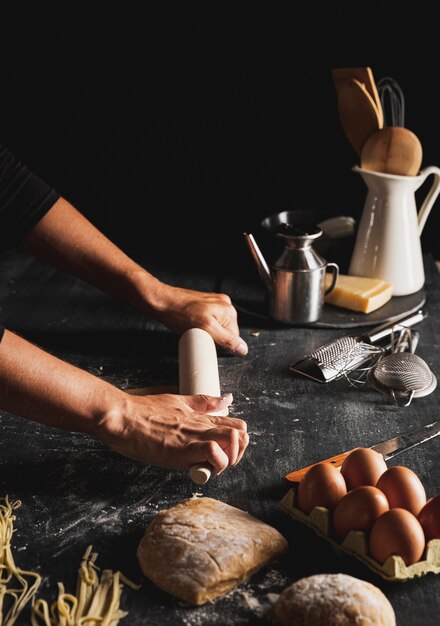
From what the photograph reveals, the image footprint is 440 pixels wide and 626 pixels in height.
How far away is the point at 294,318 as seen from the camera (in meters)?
1.96

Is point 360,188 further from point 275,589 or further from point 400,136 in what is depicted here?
point 275,589

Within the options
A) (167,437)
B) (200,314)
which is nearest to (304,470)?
(167,437)

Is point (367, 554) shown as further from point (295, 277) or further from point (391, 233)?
point (391, 233)

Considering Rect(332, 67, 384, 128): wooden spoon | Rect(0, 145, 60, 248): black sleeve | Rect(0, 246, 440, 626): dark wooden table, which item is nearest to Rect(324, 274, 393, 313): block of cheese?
Rect(0, 246, 440, 626): dark wooden table

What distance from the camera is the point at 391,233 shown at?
2.07 metres

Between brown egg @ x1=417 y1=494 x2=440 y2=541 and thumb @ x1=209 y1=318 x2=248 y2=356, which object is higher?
brown egg @ x1=417 y1=494 x2=440 y2=541

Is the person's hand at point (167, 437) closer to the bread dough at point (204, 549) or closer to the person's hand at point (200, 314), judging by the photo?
the bread dough at point (204, 549)

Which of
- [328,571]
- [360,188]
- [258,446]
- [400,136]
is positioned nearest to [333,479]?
Answer: [328,571]

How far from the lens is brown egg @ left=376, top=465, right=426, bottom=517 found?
1146 millimetres

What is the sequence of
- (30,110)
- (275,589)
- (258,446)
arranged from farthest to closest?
(30,110) < (258,446) < (275,589)

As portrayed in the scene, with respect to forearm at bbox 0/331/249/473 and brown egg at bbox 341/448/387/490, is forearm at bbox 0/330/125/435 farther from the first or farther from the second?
brown egg at bbox 341/448/387/490

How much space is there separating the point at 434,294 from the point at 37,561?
1.44 meters

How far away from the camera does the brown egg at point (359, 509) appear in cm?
112

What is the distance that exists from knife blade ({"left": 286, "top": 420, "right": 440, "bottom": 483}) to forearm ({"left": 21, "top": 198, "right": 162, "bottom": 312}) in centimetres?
71
